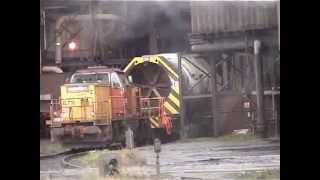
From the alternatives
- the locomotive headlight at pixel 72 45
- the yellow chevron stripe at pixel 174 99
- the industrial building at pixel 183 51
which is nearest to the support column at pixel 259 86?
the industrial building at pixel 183 51

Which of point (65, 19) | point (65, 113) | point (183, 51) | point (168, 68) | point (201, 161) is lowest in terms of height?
point (201, 161)

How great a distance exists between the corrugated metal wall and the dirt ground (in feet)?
2.56

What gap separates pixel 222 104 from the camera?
3.65 m

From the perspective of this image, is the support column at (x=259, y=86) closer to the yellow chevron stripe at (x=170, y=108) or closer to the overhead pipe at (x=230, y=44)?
the overhead pipe at (x=230, y=44)

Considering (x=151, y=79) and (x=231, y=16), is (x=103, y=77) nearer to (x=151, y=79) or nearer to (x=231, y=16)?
(x=151, y=79)

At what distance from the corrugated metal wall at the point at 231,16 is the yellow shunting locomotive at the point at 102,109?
24.7 inches

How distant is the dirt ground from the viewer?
3.59m

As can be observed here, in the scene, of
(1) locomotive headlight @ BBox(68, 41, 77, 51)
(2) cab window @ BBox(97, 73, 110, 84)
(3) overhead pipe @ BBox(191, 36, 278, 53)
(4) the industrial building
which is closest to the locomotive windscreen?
(4) the industrial building

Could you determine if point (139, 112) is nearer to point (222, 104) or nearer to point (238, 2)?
point (222, 104)

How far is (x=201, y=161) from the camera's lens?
11.8ft

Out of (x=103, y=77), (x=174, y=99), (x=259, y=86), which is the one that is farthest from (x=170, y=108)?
(x=259, y=86)

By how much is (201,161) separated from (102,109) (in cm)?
78

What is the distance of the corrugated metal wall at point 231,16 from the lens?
3.61m
